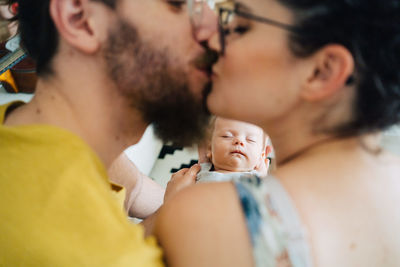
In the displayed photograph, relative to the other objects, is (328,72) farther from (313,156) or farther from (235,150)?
(235,150)

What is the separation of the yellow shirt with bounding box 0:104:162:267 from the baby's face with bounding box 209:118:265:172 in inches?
40.4

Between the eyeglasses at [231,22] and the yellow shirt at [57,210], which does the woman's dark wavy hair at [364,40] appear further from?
the yellow shirt at [57,210]

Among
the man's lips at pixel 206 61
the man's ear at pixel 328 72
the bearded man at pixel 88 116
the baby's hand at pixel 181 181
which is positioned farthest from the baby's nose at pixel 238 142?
the man's ear at pixel 328 72

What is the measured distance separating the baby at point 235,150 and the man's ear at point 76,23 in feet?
2.97

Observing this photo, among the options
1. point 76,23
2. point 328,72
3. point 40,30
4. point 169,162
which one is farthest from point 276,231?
point 169,162

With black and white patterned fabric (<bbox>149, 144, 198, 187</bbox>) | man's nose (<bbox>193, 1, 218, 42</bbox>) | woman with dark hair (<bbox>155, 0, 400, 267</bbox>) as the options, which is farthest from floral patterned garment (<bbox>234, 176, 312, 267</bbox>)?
black and white patterned fabric (<bbox>149, 144, 198, 187</bbox>)

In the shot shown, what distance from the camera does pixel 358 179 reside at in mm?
692

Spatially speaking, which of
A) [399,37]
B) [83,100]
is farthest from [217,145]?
[399,37]

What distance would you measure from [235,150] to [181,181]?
399 mm

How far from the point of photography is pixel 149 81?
36.6 inches

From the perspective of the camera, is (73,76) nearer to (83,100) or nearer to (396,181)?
(83,100)

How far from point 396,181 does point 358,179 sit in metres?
0.11

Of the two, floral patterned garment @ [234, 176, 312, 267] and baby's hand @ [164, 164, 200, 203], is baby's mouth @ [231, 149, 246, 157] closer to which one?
baby's hand @ [164, 164, 200, 203]

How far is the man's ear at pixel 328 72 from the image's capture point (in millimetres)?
678
